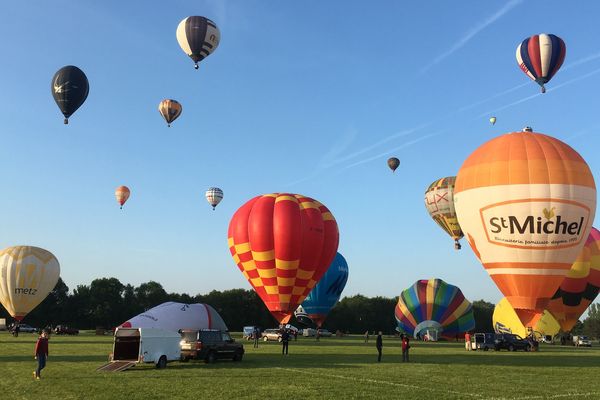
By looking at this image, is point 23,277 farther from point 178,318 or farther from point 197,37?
point 197,37

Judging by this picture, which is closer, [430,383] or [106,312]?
[430,383]

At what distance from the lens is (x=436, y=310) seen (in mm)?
59281

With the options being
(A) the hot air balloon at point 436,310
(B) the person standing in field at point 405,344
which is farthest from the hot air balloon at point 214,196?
(B) the person standing in field at point 405,344

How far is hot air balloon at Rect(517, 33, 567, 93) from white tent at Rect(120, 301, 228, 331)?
28995mm

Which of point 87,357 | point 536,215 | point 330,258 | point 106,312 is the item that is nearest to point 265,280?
point 330,258

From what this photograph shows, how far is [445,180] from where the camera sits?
56.0 metres

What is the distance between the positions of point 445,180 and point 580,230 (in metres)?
25.1

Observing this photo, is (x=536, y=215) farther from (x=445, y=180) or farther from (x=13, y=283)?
(x=13, y=283)

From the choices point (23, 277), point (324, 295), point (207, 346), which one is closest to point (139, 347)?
point (207, 346)

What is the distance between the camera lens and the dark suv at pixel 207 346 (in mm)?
25734

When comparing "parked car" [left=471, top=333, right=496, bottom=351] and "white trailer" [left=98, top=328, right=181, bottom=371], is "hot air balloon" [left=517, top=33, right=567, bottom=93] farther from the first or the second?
"white trailer" [left=98, top=328, right=181, bottom=371]

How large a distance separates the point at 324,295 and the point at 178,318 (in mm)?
24937

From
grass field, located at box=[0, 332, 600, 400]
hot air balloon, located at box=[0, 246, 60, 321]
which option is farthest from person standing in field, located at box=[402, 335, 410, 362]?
hot air balloon, located at box=[0, 246, 60, 321]

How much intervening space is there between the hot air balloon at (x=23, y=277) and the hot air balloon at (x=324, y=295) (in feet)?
85.7
